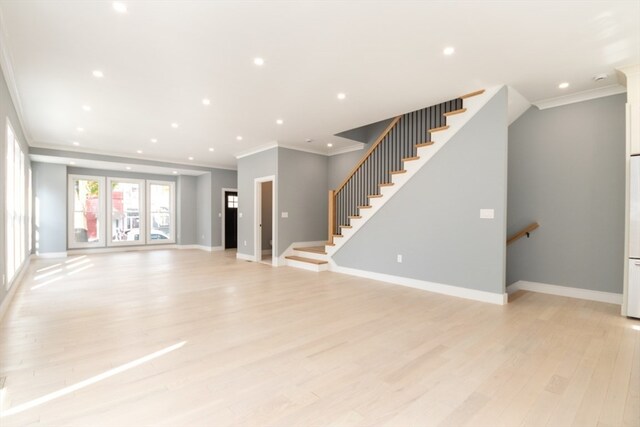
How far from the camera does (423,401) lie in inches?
75.1

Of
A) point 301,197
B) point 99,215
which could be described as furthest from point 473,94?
point 99,215

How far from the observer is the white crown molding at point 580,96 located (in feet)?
13.3

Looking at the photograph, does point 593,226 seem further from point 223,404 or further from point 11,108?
point 11,108

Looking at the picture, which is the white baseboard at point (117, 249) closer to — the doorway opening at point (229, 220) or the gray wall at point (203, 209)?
the gray wall at point (203, 209)

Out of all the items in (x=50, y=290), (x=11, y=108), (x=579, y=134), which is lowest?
(x=50, y=290)

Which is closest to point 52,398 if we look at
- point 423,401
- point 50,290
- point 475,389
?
point 423,401

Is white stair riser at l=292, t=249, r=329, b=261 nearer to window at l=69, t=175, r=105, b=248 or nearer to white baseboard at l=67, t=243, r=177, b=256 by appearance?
white baseboard at l=67, t=243, r=177, b=256

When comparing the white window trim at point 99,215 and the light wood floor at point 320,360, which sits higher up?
the white window trim at point 99,215

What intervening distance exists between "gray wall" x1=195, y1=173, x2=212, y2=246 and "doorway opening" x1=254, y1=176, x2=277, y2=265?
2.43 m

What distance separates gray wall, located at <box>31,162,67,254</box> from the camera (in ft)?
27.3

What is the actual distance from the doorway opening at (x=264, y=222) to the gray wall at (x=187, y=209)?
3.54m

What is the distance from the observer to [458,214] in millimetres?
4477

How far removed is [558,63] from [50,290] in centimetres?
780

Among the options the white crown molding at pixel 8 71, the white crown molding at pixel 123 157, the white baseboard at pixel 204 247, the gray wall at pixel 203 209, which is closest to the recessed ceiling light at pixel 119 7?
the white crown molding at pixel 8 71
